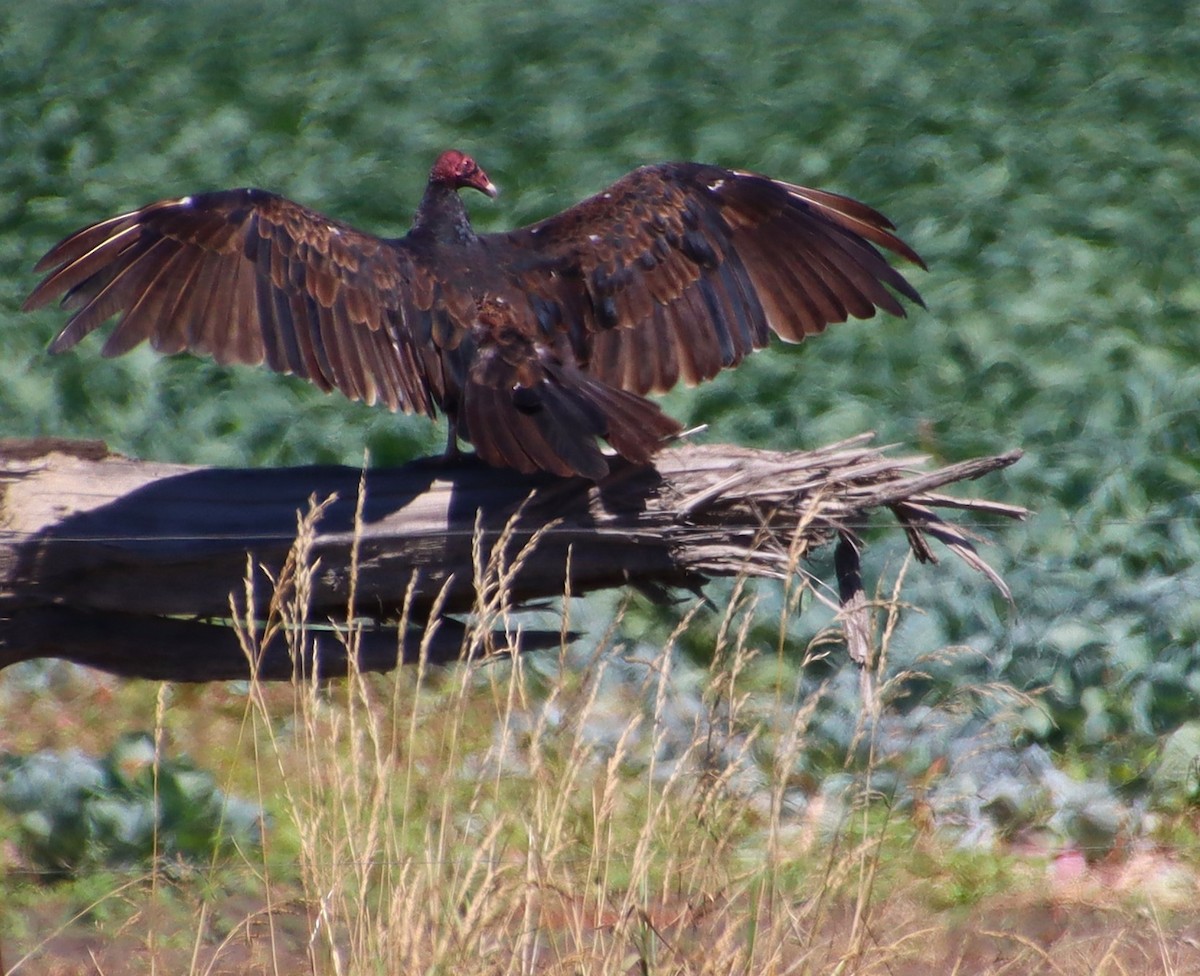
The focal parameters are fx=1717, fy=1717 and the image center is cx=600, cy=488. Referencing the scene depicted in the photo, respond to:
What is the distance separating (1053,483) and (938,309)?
1189 millimetres

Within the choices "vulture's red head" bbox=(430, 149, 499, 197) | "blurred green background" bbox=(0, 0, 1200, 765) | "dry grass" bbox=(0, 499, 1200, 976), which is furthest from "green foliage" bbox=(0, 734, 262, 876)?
"vulture's red head" bbox=(430, 149, 499, 197)

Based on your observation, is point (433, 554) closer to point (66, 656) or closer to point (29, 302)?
point (66, 656)

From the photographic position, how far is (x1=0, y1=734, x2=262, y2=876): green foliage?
15.1ft

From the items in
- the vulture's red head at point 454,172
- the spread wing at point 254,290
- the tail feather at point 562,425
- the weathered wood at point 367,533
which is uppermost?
the vulture's red head at point 454,172

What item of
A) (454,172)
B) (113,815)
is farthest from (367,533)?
(113,815)

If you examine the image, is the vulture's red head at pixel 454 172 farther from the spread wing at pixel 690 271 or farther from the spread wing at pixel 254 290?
the spread wing at pixel 254 290

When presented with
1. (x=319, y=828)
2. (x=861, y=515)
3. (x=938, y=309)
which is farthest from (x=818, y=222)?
(x=938, y=309)

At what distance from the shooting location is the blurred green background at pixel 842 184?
557 cm

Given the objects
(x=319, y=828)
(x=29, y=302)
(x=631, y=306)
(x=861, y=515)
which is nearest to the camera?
(x=319, y=828)

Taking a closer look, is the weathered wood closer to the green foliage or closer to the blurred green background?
the green foliage

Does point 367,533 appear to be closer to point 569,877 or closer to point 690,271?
point 569,877

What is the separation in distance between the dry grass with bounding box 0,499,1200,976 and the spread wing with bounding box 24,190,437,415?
61cm

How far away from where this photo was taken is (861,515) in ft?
10.3

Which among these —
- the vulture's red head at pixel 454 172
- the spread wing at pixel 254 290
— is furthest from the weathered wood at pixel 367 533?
the vulture's red head at pixel 454 172
